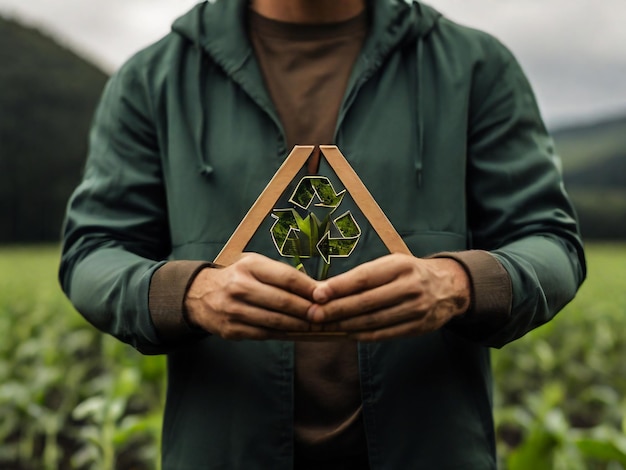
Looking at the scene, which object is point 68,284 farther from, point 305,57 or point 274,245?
point 305,57

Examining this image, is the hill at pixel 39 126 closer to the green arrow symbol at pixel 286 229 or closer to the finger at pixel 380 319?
the green arrow symbol at pixel 286 229

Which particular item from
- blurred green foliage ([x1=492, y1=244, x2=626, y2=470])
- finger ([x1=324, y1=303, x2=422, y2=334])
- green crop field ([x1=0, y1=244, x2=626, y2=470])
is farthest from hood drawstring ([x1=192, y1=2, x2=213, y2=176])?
blurred green foliage ([x1=492, y1=244, x2=626, y2=470])

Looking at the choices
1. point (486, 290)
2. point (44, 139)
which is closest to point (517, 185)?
point (486, 290)

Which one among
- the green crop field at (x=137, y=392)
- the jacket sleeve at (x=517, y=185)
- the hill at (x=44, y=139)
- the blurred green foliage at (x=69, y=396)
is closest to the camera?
the jacket sleeve at (x=517, y=185)

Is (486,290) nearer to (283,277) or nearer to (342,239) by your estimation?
(342,239)

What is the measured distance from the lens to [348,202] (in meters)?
1.60

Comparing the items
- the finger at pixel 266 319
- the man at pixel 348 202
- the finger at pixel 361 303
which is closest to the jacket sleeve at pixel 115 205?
the man at pixel 348 202

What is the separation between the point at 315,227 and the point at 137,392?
321 cm

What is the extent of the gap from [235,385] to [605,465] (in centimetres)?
278

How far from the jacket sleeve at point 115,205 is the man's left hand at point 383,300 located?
0.43 m

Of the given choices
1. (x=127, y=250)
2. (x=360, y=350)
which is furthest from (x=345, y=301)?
(x=127, y=250)

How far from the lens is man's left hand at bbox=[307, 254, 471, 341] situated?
4.23 feet

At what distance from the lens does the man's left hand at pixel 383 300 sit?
4.23 ft

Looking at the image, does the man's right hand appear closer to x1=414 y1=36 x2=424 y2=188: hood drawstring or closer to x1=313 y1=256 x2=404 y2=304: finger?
x1=313 y1=256 x2=404 y2=304: finger
